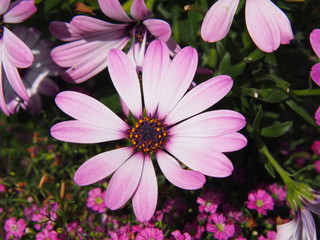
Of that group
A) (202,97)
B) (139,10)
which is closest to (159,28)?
(139,10)

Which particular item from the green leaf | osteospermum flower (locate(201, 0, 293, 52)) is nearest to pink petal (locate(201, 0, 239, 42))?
osteospermum flower (locate(201, 0, 293, 52))

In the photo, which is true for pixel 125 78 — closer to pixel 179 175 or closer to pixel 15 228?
pixel 179 175

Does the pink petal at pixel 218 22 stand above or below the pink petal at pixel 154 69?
above

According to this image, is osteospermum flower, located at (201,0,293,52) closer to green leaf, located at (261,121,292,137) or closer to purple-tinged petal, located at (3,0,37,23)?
green leaf, located at (261,121,292,137)

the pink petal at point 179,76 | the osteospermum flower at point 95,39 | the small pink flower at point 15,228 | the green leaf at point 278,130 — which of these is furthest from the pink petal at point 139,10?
the small pink flower at point 15,228

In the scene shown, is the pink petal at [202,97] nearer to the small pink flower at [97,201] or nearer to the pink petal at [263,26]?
the pink petal at [263,26]

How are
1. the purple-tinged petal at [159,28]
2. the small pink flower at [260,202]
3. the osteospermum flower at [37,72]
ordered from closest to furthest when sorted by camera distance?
the purple-tinged petal at [159,28] → the small pink flower at [260,202] → the osteospermum flower at [37,72]

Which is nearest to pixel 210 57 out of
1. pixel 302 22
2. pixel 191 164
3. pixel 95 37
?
pixel 302 22
